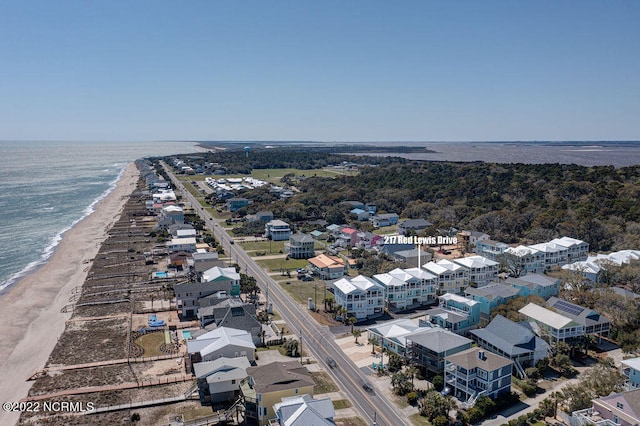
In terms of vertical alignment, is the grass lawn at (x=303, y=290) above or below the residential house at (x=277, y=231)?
below

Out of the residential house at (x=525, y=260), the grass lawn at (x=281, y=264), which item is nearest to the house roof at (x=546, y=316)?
the residential house at (x=525, y=260)

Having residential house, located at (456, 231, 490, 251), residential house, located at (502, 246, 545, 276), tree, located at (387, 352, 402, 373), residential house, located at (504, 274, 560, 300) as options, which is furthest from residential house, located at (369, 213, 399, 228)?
tree, located at (387, 352, 402, 373)

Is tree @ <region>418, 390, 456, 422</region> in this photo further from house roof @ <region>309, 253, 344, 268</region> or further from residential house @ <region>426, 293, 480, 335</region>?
house roof @ <region>309, 253, 344, 268</region>

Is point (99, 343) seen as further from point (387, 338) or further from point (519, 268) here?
point (519, 268)

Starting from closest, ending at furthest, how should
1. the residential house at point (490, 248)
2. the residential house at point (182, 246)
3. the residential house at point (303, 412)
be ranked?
the residential house at point (303, 412) → the residential house at point (490, 248) → the residential house at point (182, 246)

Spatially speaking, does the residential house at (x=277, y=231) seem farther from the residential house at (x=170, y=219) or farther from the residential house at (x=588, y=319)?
the residential house at (x=588, y=319)

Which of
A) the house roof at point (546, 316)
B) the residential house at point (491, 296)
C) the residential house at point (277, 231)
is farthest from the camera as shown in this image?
the residential house at point (277, 231)

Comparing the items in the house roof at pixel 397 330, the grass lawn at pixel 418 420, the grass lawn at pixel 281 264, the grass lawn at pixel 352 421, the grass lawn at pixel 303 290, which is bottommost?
the grass lawn at pixel 418 420
